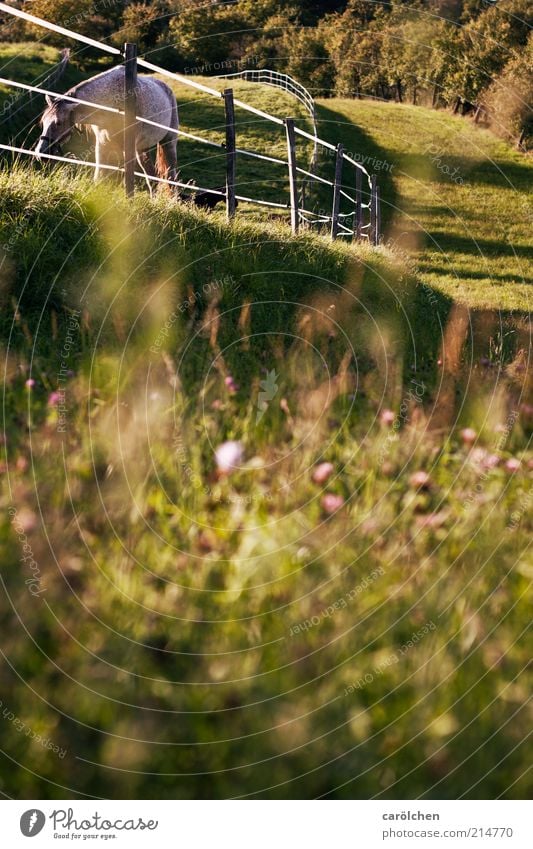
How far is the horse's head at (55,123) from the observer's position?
990cm

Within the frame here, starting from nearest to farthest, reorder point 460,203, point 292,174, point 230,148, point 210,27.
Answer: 1. point 230,148
2. point 210,27
3. point 292,174
4. point 460,203

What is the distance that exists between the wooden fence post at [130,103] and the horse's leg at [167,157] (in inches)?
67.3

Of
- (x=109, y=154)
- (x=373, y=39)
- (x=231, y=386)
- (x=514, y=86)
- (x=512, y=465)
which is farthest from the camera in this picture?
(x=373, y=39)

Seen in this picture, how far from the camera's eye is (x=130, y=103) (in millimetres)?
9617

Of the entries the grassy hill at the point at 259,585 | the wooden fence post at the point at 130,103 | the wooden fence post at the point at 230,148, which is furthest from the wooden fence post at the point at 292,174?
the grassy hill at the point at 259,585

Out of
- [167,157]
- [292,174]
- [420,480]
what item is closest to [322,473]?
[420,480]

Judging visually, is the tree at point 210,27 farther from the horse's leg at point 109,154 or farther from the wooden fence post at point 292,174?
the horse's leg at point 109,154

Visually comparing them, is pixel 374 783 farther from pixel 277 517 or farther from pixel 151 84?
Answer: pixel 151 84

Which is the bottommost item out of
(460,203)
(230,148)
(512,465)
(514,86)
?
(512,465)

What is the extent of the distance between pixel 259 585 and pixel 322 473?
23.0 inches

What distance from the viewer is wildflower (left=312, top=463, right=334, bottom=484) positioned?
10.00ft

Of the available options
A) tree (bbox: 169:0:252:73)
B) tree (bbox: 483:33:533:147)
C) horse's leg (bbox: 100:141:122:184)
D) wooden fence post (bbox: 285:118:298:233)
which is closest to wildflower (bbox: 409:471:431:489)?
horse's leg (bbox: 100:141:122:184)

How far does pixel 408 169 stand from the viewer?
24.9 metres

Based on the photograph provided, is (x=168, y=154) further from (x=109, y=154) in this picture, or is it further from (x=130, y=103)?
(x=130, y=103)
